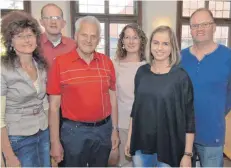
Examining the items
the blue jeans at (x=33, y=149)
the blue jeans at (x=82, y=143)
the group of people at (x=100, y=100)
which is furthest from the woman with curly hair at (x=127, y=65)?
the blue jeans at (x=33, y=149)

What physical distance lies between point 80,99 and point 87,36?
1.32 ft

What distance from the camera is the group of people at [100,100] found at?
145cm

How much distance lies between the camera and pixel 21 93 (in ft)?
4.65

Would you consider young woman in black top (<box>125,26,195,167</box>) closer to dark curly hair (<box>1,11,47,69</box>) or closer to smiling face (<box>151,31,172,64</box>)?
smiling face (<box>151,31,172,64</box>)

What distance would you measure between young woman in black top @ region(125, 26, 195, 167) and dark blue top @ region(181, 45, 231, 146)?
23cm

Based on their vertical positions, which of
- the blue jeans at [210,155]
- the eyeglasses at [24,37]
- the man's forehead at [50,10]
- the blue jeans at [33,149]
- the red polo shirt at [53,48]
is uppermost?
the man's forehead at [50,10]

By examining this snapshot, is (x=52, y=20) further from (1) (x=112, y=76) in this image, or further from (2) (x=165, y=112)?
(2) (x=165, y=112)

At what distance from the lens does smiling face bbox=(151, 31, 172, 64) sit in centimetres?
155

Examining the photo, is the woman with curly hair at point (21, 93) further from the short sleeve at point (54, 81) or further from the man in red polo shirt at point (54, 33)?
the man in red polo shirt at point (54, 33)

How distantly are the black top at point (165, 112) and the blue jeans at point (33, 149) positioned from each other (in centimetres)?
60

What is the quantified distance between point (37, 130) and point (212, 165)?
1198 mm

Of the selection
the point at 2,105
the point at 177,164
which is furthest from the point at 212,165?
the point at 2,105

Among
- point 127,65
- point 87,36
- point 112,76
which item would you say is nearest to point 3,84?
point 87,36

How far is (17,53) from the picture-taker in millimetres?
1469
